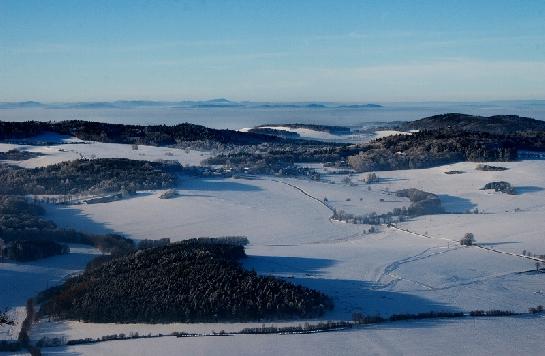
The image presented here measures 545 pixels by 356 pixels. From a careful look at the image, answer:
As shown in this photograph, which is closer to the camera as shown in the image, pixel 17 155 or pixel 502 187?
pixel 502 187

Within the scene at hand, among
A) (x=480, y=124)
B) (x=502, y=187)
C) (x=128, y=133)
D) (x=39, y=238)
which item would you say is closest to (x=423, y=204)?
(x=502, y=187)

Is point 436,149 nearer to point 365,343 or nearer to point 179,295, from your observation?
point 179,295

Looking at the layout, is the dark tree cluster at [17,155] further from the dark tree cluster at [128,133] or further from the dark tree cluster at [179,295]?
the dark tree cluster at [179,295]

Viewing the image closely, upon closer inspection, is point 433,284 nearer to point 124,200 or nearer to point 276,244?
point 276,244

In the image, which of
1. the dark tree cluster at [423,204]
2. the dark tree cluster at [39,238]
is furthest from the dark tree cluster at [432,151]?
the dark tree cluster at [39,238]

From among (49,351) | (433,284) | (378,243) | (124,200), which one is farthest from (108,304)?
(124,200)

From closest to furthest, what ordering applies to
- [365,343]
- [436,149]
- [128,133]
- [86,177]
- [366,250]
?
[365,343]
[366,250]
[86,177]
[436,149]
[128,133]
